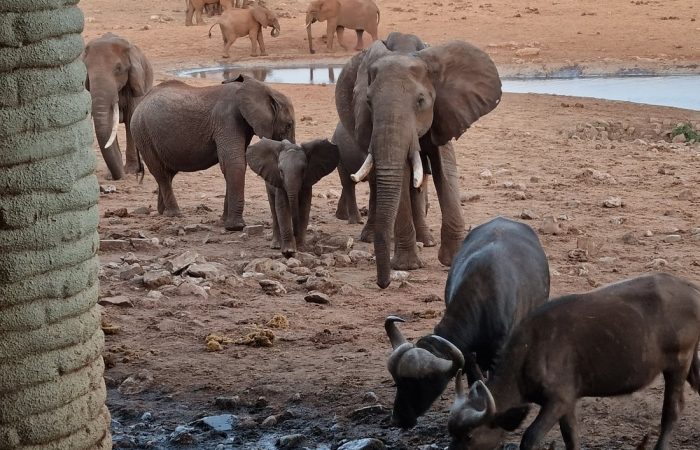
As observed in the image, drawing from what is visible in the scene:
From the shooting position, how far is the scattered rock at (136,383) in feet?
23.9

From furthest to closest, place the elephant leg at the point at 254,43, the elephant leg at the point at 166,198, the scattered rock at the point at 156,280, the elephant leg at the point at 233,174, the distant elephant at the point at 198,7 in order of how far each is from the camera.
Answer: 1. the distant elephant at the point at 198,7
2. the elephant leg at the point at 254,43
3. the elephant leg at the point at 166,198
4. the elephant leg at the point at 233,174
5. the scattered rock at the point at 156,280

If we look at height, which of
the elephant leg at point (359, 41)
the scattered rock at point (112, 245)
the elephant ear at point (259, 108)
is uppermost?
the elephant ear at point (259, 108)

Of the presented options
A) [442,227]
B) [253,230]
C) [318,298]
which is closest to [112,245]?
[253,230]

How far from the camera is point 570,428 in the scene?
220 inches

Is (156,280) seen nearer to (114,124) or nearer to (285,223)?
(285,223)

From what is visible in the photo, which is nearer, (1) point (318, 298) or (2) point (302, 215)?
(1) point (318, 298)

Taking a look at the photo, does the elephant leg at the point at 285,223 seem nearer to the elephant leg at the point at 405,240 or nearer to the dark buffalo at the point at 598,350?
the elephant leg at the point at 405,240

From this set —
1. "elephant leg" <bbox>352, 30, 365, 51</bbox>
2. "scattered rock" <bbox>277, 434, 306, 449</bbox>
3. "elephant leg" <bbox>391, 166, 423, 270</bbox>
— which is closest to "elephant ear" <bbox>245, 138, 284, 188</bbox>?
"elephant leg" <bbox>391, 166, 423, 270</bbox>

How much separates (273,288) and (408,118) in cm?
149

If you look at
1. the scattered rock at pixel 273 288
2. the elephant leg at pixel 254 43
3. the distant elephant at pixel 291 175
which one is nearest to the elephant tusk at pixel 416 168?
the scattered rock at pixel 273 288

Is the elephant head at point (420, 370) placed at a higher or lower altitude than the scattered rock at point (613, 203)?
higher

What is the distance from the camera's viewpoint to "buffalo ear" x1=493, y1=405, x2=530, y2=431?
17.4 ft

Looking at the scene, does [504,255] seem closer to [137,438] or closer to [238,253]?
[137,438]

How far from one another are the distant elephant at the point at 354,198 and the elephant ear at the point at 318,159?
0.21 m
